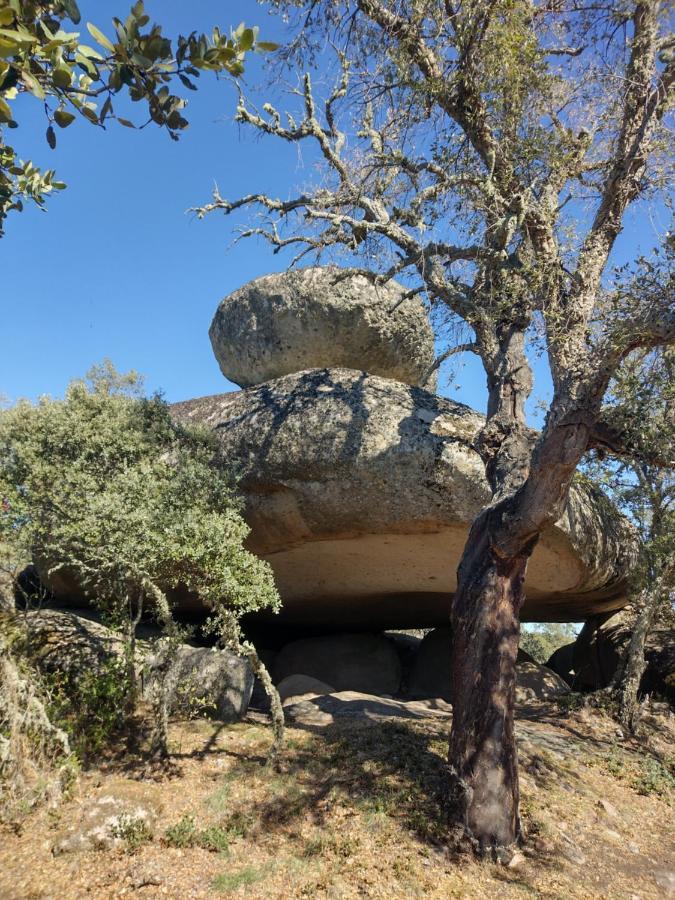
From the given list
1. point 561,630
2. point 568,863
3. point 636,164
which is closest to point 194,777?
point 568,863

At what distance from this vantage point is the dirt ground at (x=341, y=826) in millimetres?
5234

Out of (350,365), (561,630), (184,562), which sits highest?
(350,365)

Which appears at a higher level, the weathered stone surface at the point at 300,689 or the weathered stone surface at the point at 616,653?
the weathered stone surface at the point at 616,653

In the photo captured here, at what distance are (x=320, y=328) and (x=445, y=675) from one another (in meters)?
8.68

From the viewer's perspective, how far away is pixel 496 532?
680 centimetres

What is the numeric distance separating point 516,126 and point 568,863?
9.14 meters

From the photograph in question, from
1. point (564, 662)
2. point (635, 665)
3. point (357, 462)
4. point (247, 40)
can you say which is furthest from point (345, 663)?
point (247, 40)

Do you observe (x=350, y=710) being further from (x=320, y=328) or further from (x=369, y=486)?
(x=320, y=328)

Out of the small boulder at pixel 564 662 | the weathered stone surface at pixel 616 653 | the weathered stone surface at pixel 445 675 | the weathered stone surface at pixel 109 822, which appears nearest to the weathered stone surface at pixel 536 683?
the weathered stone surface at pixel 445 675

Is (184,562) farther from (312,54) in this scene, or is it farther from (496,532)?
(312,54)

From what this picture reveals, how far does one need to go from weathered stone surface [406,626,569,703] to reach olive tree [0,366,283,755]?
23.9 ft

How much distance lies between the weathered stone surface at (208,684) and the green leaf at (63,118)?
731 cm

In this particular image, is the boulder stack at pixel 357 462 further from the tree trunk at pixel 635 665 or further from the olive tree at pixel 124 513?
the olive tree at pixel 124 513

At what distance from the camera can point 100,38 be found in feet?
7.18
